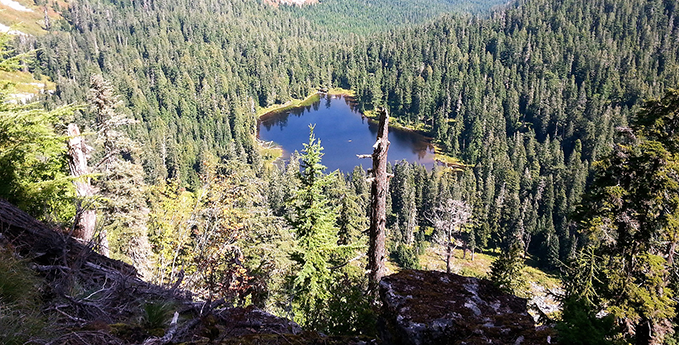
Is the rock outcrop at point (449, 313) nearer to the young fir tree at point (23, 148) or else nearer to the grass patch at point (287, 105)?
the young fir tree at point (23, 148)

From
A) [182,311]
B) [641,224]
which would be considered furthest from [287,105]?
[182,311]

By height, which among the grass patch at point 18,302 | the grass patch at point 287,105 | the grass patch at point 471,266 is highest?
the grass patch at point 18,302

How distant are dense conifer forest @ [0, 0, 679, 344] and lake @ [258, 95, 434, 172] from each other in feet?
29.0

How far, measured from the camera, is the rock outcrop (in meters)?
4.73

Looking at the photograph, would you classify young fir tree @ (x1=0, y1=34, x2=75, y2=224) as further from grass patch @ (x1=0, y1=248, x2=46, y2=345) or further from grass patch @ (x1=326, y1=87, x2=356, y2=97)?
grass patch @ (x1=326, y1=87, x2=356, y2=97)

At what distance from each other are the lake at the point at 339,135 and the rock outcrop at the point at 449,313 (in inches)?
3540

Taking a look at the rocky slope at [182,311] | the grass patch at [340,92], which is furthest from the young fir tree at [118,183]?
the grass patch at [340,92]

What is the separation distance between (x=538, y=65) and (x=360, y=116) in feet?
263

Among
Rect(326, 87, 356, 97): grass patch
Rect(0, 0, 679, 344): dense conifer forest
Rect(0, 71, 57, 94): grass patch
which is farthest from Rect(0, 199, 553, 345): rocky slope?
Rect(326, 87, 356, 97): grass patch

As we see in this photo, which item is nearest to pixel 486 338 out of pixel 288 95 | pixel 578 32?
pixel 288 95

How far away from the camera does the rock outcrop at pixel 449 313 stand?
473 centimetres

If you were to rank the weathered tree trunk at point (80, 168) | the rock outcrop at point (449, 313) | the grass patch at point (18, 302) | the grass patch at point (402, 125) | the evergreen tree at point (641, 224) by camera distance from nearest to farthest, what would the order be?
1. the grass patch at point (18, 302)
2. the rock outcrop at point (449, 313)
3. the weathered tree trunk at point (80, 168)
4. the evergreen tree at point (641, 224)
5. the grass patch at point (402, 125)

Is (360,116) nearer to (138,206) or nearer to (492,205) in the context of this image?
(492,205)

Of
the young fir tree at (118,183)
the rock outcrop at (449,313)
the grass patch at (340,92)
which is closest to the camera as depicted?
the rock outcrop at (449,313)
